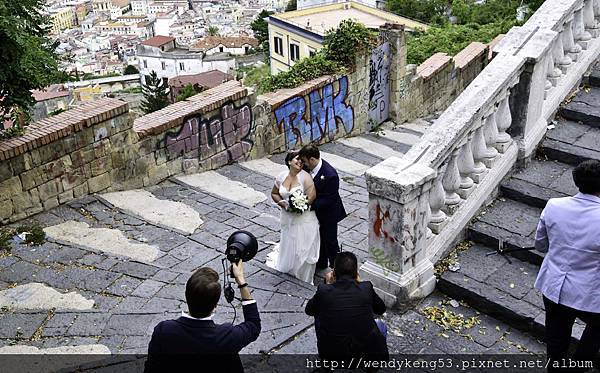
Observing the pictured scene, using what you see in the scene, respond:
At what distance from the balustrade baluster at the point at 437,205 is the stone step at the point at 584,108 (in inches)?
89.8

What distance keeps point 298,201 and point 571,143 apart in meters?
2.95

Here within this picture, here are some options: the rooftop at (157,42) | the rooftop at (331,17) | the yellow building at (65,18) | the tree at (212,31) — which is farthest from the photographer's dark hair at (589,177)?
the yellow building at (65,18)

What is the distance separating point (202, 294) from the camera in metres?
3.52

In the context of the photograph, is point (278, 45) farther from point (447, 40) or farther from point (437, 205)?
point (437, 205)

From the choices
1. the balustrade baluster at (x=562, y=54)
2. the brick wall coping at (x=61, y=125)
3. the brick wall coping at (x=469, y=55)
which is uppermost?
the balustrade baluster at (x=562, y=54)

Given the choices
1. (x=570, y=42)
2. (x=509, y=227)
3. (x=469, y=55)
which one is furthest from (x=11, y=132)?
(x=469, y=55)

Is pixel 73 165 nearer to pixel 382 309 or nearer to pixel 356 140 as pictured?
pixel 382 309

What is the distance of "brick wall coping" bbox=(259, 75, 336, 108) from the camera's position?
12227mm

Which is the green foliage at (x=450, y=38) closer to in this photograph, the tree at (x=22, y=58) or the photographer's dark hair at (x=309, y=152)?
the tree at (x=22, y=58)

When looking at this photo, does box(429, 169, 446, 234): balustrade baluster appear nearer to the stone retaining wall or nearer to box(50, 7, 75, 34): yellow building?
the stone retaining wall

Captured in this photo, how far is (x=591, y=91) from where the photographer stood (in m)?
7.32

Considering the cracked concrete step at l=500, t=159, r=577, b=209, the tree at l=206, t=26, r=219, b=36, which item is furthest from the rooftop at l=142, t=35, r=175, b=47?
the cracked concrete step at l=500, t=159, r=577, b=209

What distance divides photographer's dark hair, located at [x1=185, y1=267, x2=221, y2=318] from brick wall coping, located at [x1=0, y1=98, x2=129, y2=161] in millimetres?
5039

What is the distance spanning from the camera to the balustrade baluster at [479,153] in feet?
19.5
